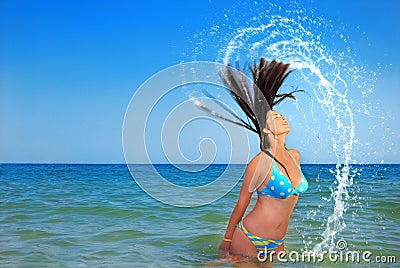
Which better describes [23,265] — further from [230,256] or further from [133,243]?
[230,256]

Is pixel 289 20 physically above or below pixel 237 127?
above

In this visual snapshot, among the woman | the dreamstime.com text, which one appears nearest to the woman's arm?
the woman

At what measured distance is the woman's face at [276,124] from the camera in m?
4.80

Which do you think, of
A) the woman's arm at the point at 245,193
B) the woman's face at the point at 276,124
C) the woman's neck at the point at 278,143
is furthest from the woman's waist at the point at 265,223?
the woman's face at the point at 276,124

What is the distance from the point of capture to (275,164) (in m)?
4.68

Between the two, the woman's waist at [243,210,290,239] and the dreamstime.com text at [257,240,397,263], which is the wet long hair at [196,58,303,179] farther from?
the dreamstime.com text at [257,240,397,263]

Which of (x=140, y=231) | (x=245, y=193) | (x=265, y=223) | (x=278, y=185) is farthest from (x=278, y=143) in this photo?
(x=140, y=231)

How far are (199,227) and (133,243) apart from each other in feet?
5.79

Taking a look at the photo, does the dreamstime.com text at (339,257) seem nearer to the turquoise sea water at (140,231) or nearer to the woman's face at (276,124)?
the turquoise sea water at (140,231)

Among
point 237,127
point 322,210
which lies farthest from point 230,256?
point 322,210

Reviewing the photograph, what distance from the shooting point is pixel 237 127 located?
16.4 feet

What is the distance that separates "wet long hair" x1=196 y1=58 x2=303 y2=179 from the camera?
4836 mm

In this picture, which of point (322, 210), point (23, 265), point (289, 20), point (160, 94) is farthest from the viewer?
point (322, 210)

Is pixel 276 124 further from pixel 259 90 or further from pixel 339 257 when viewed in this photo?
pixel 339 257
